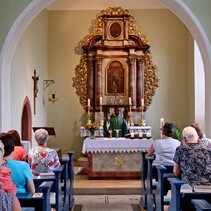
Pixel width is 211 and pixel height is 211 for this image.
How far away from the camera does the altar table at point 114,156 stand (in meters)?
8.30

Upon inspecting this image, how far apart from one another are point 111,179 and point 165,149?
2995 mm

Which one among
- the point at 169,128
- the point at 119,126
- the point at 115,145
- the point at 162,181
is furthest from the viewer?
the point at 119,126

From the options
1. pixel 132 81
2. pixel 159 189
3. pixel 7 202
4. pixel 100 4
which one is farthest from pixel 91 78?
pixel 7 202

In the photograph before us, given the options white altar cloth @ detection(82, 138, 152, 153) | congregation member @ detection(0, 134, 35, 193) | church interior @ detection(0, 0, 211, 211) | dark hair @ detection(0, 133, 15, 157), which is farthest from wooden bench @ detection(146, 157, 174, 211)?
church interior @ detection(0, 0, 211, 211)

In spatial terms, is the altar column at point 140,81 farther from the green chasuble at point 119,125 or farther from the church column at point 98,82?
the green chasuble at point 119,125

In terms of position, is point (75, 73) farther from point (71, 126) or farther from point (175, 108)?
point (175, 108)

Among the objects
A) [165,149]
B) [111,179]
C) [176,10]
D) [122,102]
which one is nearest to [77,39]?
[122,102]

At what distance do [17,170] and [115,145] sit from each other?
4701 mm

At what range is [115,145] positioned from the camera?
27.2 feet

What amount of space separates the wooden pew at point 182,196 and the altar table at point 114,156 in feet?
13.6

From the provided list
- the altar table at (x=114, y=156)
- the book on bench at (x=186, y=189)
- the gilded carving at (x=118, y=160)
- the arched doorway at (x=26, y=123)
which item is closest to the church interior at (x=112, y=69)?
the arched doorway at (x=26, y=123)

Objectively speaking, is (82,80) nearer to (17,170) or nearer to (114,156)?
(114,156)

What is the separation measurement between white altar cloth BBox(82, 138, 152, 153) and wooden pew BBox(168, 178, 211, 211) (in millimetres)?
4139

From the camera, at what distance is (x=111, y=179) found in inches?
332
